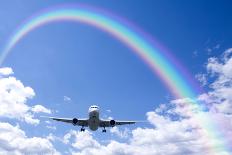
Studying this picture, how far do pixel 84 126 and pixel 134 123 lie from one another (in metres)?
14.3

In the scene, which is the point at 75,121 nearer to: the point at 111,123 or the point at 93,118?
the point at 93,118

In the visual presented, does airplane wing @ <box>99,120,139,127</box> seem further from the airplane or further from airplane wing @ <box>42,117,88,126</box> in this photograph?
airplane wing @ <box>42,117,88,126</box>

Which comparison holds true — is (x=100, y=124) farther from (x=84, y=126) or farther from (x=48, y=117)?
(x=48, y=117)

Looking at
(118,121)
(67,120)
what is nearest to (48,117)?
(67,120)

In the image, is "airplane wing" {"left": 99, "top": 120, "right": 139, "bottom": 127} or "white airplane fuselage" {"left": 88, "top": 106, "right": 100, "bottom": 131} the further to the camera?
"airplane wing" {"left": 99, "top": 120, "right": 139, "bottom": 127}

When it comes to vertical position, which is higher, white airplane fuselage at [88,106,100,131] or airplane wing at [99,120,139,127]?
airplane wing at [99,120,139,127]

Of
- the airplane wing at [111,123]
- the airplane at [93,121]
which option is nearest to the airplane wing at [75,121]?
the airplane at [93,121]

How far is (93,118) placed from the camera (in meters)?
126

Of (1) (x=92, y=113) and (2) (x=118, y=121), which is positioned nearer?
(1) (x=92, y=113)

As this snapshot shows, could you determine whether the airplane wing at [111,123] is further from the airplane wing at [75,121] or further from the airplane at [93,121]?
the airplane wing at [75,121]

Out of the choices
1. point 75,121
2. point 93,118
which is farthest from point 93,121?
point 75,121

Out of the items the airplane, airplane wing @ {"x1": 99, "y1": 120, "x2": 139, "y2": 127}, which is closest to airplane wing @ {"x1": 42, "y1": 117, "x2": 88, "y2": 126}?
the airplane

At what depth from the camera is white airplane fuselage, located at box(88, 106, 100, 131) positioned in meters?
126

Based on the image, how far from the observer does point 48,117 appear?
431ft
